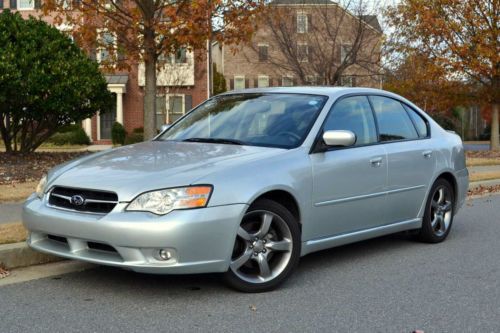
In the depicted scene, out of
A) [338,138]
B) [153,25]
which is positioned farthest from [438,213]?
[153,25]

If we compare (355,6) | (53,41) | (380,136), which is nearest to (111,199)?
(380,136)

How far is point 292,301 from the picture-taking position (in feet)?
15.8

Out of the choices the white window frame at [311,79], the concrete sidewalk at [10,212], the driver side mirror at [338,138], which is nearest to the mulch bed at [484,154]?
the white window frame at [311,79]

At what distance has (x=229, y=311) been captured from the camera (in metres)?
4.52

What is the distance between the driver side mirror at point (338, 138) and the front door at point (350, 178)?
140mm

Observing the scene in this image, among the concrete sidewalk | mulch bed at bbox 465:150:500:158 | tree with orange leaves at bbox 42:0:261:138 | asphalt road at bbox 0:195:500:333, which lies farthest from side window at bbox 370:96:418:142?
mulch bed at bbox 465:150:500:158

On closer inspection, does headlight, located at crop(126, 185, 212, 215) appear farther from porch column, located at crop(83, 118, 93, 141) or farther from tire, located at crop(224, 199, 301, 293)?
porch column, located at crop(83, 118, 93, 141)

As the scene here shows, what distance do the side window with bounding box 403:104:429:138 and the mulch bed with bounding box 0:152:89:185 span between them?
22.2ft

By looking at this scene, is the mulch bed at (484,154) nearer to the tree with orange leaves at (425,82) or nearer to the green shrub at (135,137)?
the tree with orange leaves at (425,82)

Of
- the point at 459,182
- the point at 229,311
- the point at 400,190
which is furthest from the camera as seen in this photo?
the point at 459,182

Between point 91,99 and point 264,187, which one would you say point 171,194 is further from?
point 91,99

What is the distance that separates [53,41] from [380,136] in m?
9.41

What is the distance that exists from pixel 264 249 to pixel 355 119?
5.95ft

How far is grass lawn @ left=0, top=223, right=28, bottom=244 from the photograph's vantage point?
5820 millimetres
